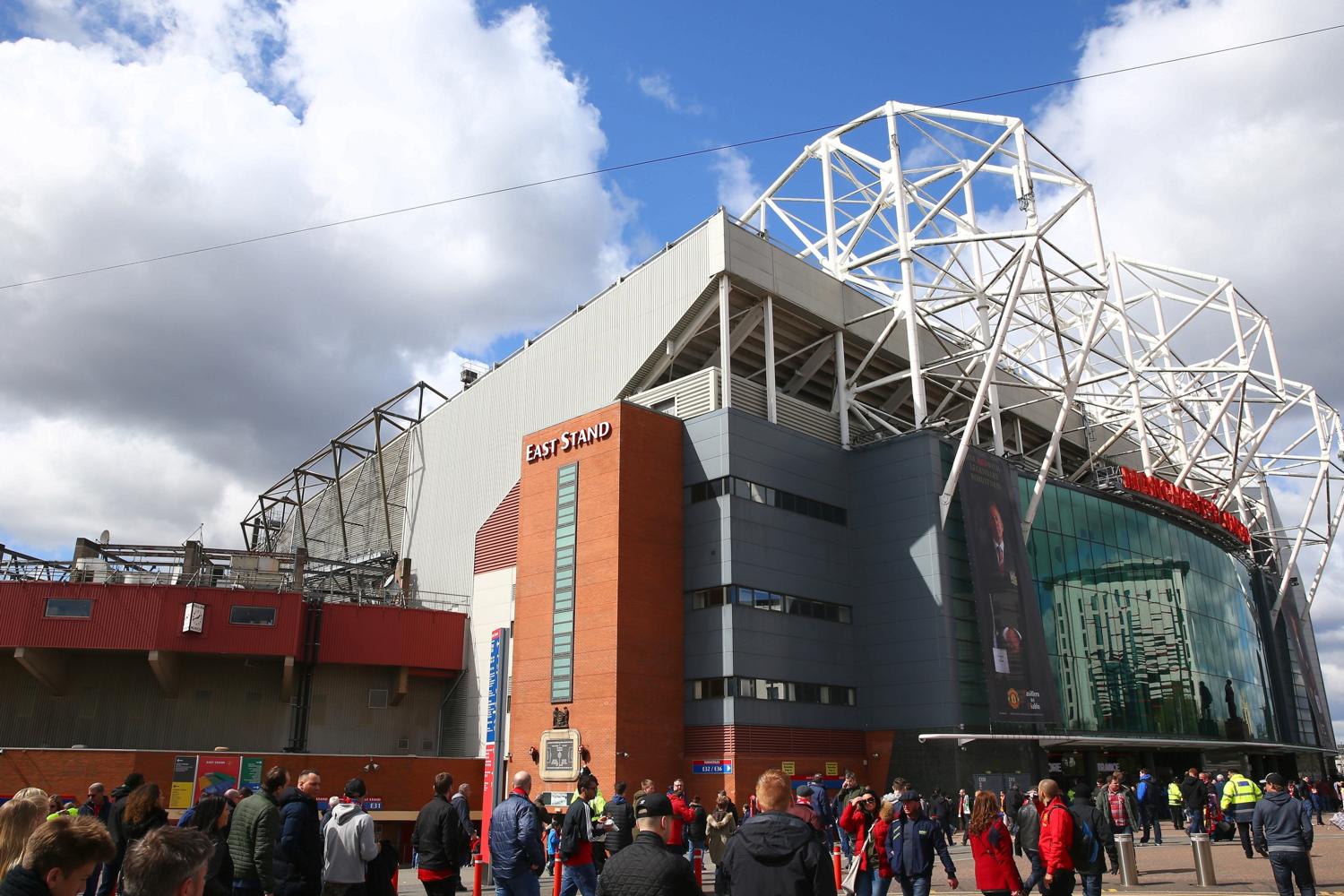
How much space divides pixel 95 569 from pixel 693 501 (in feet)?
80.7

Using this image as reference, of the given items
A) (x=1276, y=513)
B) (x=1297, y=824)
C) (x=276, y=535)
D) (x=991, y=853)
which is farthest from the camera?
(x=1276, y=513)

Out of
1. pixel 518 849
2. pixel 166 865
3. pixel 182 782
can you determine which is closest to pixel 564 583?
pixel 182 782

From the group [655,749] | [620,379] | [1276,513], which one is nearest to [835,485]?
[620,379]

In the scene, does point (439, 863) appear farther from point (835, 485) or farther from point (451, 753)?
point (451, 753)

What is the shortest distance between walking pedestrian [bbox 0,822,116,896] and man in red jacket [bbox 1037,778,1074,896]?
31.2 feet

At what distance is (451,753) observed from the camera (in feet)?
148

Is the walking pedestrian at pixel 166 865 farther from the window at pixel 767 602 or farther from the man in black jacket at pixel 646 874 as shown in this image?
the window at pixel 767 602

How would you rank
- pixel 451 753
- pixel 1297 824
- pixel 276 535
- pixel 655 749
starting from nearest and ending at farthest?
pixel 1297 824 → pixel 655 749 → pixel 451 753 → pixel 276 535

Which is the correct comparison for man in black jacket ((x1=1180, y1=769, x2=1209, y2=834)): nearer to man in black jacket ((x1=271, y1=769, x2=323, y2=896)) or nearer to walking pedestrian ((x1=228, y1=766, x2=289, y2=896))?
man in black jacket ((x1=271, y1=769, x2=323, y2=896))

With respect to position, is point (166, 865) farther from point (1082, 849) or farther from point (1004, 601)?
point (1004, 601)

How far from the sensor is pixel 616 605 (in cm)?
3406

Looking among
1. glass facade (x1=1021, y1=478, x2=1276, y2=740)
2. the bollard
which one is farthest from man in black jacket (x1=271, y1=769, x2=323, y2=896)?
glass facade (x1=1021, y1=478, x2=1276, y2=740)

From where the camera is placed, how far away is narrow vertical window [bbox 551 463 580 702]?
35062 mm

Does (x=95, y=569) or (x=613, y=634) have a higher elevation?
(x=95, y=569)
